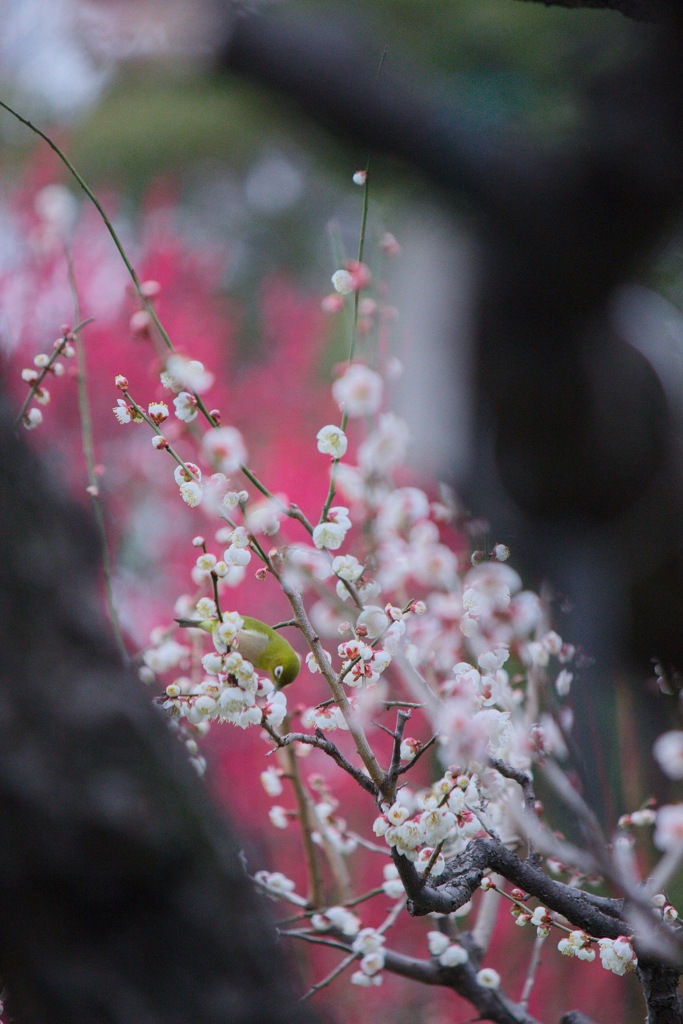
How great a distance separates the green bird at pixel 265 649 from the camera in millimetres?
574

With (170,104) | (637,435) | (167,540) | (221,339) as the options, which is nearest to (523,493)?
(637,435)

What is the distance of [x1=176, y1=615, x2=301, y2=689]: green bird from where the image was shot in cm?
57

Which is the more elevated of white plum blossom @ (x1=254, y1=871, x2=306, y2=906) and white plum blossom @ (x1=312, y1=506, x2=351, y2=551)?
white plum blossom @ (x1=312, y1=506, x2=351, y2=551)

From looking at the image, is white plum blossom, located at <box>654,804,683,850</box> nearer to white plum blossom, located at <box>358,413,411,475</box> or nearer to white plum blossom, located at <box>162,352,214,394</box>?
white plum blossom, located at <box>358,413,411,475</box>

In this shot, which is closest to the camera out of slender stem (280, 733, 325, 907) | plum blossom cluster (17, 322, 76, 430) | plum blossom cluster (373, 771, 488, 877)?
plum blossom cluster (373, 771, 488, 877)

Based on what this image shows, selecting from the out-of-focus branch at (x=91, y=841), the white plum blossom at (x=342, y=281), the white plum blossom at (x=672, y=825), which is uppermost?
the white plum blossom at (x=342, y=281)

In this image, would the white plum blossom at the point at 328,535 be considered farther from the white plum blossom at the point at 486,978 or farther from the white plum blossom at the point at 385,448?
the white plum blossom at the point at 486,978

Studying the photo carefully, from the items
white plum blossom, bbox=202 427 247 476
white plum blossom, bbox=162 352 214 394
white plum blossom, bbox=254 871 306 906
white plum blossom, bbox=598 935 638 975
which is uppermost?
white plum blossom, bbox=162 352 214 394

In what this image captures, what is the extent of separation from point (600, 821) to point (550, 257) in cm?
38

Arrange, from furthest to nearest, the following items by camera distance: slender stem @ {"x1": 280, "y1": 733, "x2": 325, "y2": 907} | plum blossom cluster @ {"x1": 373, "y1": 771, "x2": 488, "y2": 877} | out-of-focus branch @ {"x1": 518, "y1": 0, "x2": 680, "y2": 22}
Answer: slender stem @ {"x1": 280, "y1": 733, "x2": 325, "y2": 907}
plum blossom cluster @ {"x1": 373, "y1": 771, "x2": 488, "y2": 877}
out-of-focus branch @ {"x1": 518, "y1": 0, "x2": 680, "y2": 22}

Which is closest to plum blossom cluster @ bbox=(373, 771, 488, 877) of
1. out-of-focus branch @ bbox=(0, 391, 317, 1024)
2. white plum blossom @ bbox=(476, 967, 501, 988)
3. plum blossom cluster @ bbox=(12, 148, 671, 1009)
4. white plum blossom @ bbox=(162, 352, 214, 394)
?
plum blossom cluster @ bbox=(12, 148, 671, 1009)

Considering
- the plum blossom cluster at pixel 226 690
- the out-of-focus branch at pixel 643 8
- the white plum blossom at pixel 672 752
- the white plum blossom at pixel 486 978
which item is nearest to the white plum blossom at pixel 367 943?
the white plum blossom at pixel 486 978

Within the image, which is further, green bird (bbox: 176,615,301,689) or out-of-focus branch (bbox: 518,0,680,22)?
green bird (bbox: 176,615,301,689)

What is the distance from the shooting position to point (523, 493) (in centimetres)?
36
